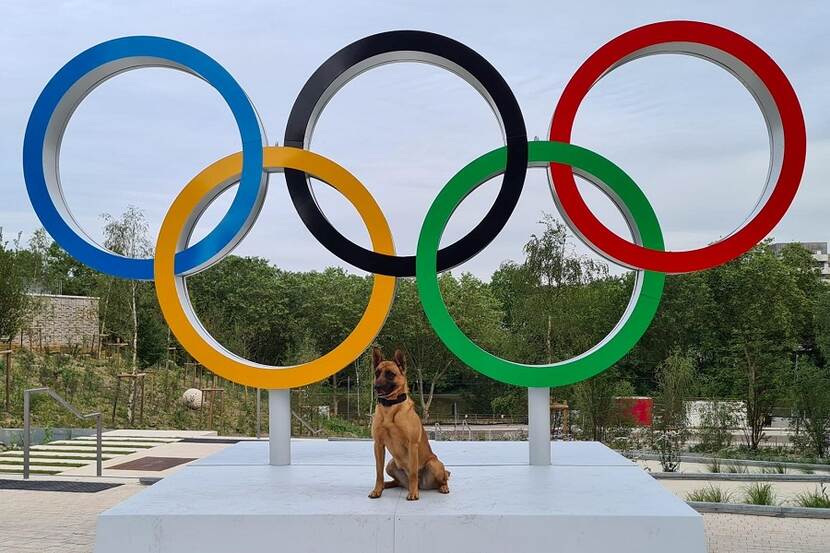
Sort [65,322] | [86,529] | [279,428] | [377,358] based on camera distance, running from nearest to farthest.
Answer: [377,358], [279,428], [86,529], [65,322]

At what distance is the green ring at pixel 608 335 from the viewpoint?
830 cm

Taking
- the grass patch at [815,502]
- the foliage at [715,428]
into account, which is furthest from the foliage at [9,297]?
the grass patch at [815,502]

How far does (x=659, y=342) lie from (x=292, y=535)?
31075 millimetres

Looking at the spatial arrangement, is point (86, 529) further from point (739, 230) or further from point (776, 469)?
point (776, 469)

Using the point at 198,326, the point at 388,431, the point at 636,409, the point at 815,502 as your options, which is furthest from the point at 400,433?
→ the point at 636,409

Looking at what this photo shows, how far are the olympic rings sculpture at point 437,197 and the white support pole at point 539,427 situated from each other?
28cm

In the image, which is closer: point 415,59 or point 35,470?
point 415,59

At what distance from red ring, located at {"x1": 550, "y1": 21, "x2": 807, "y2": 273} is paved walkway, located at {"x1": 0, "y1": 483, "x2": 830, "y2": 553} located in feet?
9.90

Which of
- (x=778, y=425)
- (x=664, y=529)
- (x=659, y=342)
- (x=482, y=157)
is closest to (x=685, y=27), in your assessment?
(x=482, y=157)

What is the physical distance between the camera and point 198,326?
866 cm

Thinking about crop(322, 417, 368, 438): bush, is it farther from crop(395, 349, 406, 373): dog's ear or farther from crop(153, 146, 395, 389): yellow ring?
crop(395, 349, 406, 373): dog's ear

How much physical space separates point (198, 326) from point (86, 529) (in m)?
2.97

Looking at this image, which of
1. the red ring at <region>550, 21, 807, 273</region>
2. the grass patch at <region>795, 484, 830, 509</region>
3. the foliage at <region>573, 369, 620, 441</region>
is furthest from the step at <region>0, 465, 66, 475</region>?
the grass patch at <region>795, 484, 830, 509</region>

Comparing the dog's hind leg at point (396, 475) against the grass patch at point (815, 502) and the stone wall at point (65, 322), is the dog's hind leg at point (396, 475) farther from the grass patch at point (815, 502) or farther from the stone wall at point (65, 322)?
the stone wall at point (65, 322)
